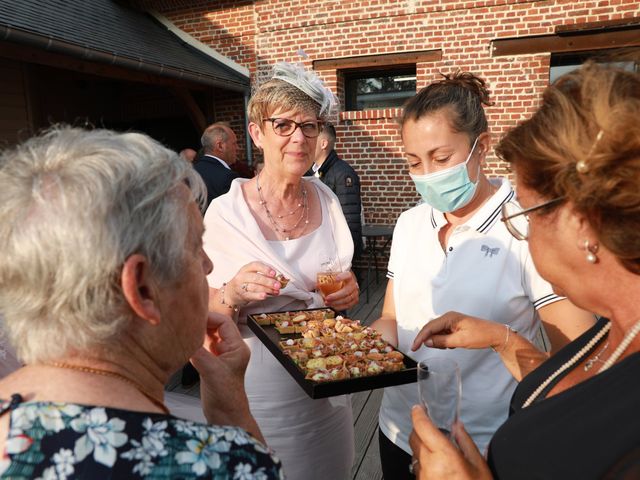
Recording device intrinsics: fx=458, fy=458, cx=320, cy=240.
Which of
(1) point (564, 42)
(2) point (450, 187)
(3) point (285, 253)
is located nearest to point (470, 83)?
(2) point (450, 187)

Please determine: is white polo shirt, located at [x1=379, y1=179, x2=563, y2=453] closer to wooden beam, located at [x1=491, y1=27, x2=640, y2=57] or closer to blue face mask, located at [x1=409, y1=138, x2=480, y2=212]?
blue face mask, located at [x1=409, y1=138, x2=480, y2=212]

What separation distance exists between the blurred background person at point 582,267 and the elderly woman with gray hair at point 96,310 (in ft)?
1.73

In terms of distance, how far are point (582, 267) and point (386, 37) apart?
6749 millimetres

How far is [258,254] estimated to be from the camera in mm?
2061

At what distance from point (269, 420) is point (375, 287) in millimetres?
5163

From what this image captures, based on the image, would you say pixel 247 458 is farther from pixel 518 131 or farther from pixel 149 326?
pixel 518 131

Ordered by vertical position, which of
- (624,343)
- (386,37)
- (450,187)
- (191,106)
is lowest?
(624,343)

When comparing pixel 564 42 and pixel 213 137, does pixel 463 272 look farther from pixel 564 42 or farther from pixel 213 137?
pixel 564 42

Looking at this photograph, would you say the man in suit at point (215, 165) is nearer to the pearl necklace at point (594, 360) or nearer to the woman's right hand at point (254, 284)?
the woman's right hand at point (254, 284)

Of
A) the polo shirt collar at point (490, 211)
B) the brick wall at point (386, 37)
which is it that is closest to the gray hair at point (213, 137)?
the brick wall at point (386, 37)

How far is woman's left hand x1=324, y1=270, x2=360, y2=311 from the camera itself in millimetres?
2107

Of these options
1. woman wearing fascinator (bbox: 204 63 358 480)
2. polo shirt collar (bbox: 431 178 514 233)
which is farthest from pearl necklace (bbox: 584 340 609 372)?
woman wearing fascinator (bbox: 204 63 358 480)

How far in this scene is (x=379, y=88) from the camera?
7.41 metres

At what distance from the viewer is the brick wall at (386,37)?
20.8 ft
